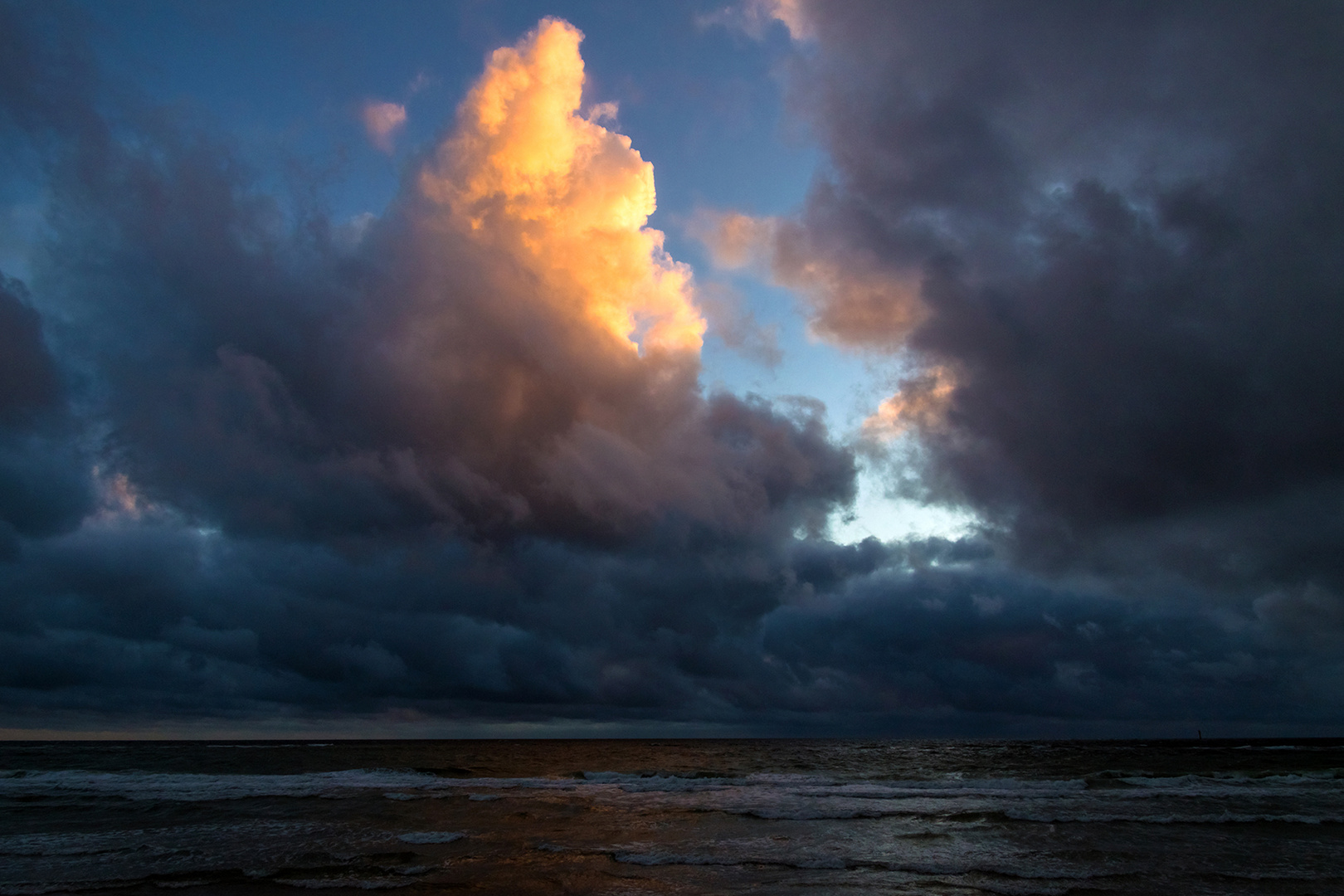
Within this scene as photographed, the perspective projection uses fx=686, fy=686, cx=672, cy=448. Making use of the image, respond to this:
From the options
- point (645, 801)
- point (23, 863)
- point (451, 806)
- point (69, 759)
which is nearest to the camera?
point (23, 863)

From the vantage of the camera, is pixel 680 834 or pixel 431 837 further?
pixel 680 834

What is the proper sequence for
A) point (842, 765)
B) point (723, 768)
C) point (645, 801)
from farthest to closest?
point (842, 765)
point (723, 768)
point (645, 801)

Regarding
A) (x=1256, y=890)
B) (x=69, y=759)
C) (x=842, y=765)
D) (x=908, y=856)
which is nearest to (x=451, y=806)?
(x=908, y=856)

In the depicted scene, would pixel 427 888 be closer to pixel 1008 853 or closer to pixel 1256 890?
pixel 1008 853

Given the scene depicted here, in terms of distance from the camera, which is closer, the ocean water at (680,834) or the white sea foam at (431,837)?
the ocean water at (680,834)

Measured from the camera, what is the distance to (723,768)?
51688mm

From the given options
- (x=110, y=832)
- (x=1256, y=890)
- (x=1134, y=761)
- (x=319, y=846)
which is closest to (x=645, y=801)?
(x=319, y=846)

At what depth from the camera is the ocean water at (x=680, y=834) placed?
1550 cm

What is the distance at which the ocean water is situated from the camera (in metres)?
15.5

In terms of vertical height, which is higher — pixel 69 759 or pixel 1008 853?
pixel 1008 853

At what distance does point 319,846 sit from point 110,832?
9.43 m

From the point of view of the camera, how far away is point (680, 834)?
21.3 metres

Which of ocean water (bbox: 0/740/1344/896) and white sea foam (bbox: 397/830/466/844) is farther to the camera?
white sea foam (bbox: 397/830/466/844)

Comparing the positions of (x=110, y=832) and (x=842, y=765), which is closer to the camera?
(x=110, y=832)
